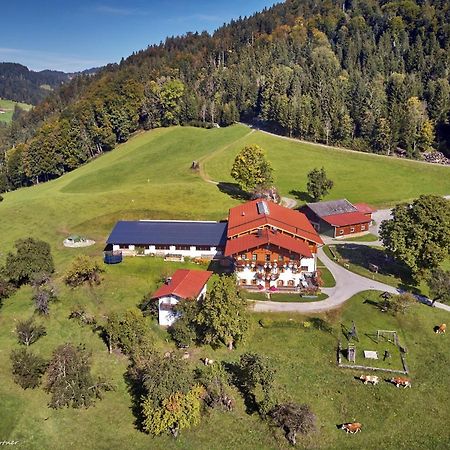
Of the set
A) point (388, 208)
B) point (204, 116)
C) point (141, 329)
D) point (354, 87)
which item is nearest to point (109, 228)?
point (141, 329)

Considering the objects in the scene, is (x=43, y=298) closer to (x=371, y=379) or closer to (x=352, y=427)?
(x=352, y=427)

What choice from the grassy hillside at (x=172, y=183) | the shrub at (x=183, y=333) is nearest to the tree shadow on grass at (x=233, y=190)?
the grassy hillside at (x=172, y=183)

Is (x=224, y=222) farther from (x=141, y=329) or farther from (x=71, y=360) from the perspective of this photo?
(x=71, y=360)

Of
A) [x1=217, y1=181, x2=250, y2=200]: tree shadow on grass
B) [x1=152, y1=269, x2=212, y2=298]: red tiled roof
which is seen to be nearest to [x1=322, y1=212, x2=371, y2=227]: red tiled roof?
[x1=217, y1=181, x2=250, y2=200]: tree shadow on grass

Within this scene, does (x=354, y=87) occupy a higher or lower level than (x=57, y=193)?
higher

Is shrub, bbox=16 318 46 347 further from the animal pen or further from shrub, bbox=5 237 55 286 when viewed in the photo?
the animal pen

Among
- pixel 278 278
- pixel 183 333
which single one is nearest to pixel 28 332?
pixel 183 333

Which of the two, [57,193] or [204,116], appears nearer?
[57,193]
